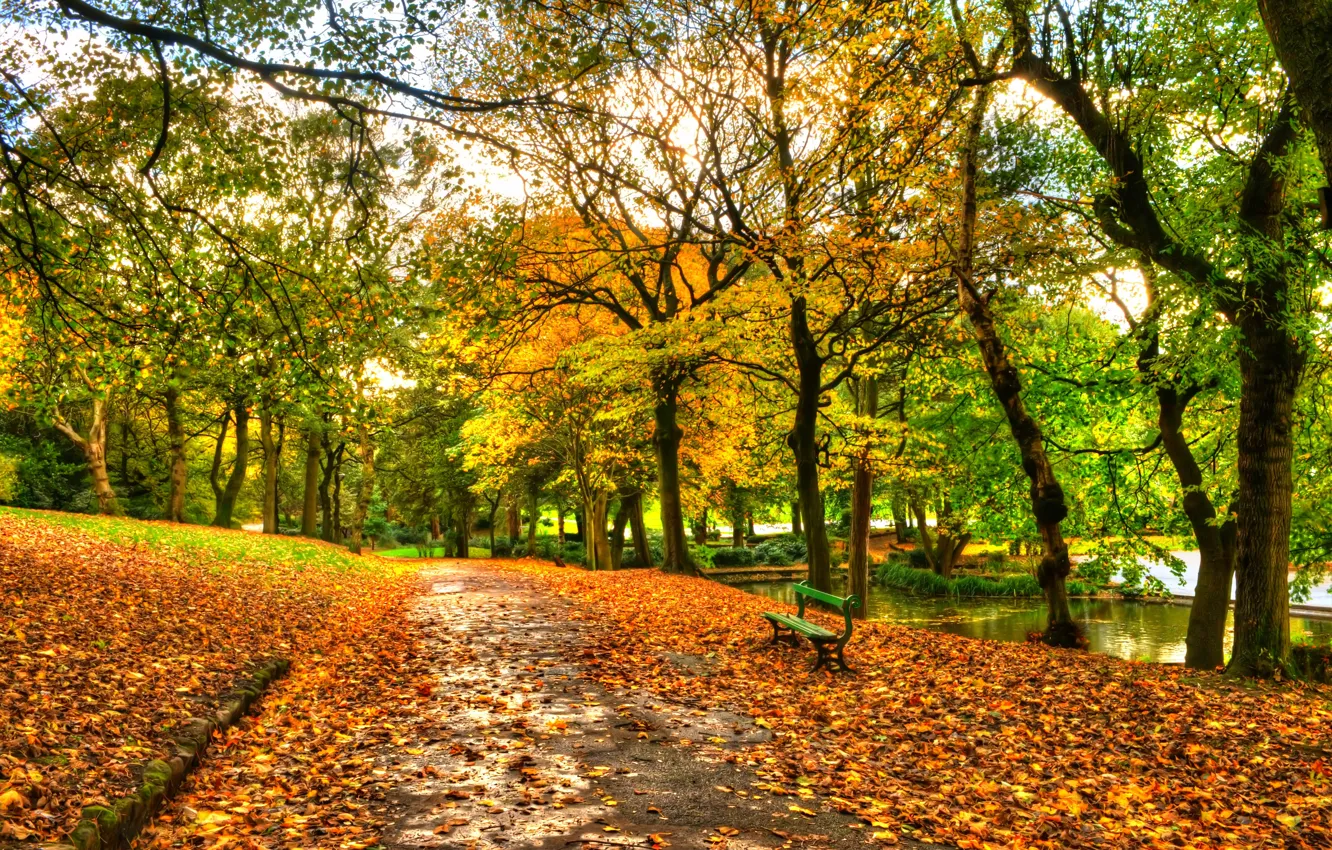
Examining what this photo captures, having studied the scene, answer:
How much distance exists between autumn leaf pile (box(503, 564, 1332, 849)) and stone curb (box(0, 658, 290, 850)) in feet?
11.3

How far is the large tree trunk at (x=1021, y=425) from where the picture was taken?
1101 cm

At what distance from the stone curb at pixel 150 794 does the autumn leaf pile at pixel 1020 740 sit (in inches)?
135

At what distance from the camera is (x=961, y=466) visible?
17781 millimetres

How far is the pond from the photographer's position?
18.9m

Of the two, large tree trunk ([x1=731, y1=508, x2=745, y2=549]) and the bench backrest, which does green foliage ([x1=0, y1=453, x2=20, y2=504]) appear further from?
large tree trunk ([x1=731, y1=508, x2=745, y2=549])

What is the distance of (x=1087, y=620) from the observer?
23875mm

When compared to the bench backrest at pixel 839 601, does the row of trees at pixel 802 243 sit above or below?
above

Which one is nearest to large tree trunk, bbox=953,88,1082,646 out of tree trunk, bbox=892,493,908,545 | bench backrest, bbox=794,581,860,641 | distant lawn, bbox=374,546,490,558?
bench backrest, bbox=794,581,860,641

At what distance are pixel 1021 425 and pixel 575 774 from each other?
860 centimetres

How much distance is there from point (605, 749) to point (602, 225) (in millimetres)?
12658

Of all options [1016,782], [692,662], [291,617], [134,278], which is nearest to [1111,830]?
[1016,782]

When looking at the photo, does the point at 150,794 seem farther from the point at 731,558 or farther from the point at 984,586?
the point at 731,558

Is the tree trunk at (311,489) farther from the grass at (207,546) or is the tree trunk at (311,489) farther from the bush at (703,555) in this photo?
the bush at (703,555)

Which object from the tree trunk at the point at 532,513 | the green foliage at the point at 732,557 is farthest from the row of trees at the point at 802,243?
the green foliage at the point at 732,557
